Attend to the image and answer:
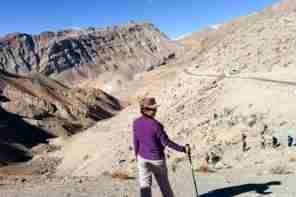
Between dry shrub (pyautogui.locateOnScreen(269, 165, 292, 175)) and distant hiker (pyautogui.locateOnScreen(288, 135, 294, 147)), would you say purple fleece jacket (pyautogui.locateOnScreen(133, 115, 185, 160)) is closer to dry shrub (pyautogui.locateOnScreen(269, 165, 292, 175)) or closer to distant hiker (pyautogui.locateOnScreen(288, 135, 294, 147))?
dry shrub (pyautogui.locateOnScreen(269, 165, 292, 175))

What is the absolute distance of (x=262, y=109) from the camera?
26812 mm

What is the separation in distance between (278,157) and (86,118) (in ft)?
264

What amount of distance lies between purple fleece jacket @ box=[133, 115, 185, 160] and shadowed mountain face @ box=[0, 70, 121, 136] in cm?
7081

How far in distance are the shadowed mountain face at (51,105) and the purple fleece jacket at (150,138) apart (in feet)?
232

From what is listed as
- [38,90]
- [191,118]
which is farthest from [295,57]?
[38,90]

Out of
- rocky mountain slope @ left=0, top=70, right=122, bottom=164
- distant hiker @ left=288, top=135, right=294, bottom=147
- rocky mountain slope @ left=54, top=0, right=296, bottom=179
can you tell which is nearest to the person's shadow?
rocky mountain slope @ left=54, top=0, right=296, bottom=179

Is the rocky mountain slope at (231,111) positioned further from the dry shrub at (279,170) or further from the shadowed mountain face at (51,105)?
the shadowed mountain face at (51,105)

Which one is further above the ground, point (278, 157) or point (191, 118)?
point (191, 118)

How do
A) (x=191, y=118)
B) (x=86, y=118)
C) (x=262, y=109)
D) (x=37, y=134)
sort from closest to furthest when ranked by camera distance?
(x=262, y=109)
(x=191, y=118)
(x=37, y=134)
(x=86, y=118)

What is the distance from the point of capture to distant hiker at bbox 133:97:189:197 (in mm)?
9086

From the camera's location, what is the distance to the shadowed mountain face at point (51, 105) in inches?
3310

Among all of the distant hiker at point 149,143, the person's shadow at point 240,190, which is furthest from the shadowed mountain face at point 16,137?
the distant hiker at point 149,143

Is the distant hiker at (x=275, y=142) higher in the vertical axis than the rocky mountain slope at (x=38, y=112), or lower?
lower

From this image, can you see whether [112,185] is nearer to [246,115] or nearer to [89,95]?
[246,115]
